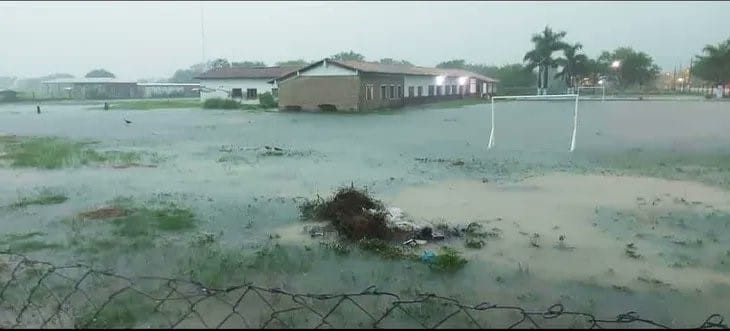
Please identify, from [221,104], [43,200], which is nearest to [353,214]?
[43,200]

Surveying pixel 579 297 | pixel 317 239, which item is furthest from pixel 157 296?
pixel 579 297

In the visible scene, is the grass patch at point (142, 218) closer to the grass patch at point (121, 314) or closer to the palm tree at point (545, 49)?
the grass patch at point (121, 314)

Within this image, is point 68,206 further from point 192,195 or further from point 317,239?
point 317,239

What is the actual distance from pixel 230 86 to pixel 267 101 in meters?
6.64

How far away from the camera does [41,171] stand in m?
12.6

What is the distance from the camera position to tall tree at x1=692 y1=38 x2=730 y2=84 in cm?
5711

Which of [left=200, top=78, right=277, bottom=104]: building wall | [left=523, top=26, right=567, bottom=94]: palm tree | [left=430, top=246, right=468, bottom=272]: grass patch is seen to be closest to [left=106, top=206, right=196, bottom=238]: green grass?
[left=430, top=246, right=468, bottom=272]: grass patch

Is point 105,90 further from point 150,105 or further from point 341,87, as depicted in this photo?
point 341,87

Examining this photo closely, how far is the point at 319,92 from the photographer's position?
120ft

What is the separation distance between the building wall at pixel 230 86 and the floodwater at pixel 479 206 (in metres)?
25.2

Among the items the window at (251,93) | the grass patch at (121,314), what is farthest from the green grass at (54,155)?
the window at (251,93)

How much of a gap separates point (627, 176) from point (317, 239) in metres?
7.23

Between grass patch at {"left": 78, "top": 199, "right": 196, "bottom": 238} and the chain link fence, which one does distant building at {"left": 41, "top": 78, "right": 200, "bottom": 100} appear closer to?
grass patch at {"left": 78, "top": 199, "right": 196, "bottom": 238}

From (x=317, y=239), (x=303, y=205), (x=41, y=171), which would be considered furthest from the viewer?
(x=41, y=171)
